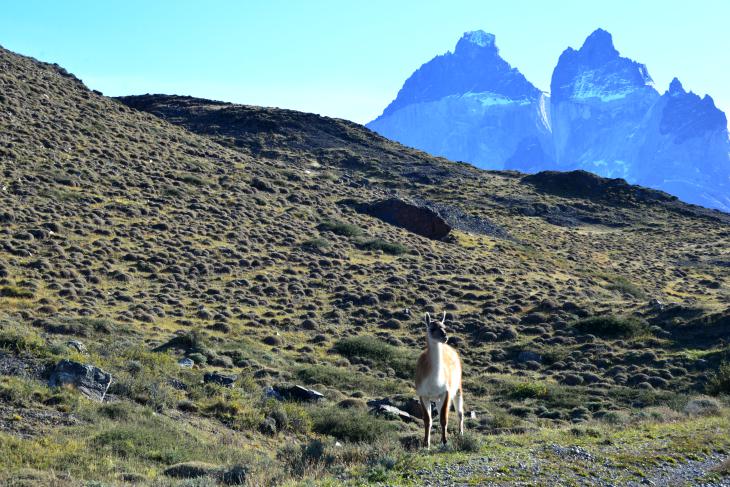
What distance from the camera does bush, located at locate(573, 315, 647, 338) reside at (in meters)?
30.1

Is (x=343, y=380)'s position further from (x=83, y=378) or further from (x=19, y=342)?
(x=19, y=342)

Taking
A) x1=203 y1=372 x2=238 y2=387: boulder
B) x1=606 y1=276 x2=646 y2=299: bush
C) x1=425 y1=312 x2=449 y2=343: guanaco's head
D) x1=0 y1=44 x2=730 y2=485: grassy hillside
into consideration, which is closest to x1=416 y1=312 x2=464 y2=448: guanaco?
x1=425 y1=312 x2=449 y2=343: guanaco's head

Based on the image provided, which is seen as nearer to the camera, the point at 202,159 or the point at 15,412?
the point at 15,412

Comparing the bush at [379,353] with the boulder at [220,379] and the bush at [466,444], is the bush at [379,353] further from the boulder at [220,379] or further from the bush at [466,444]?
the bush at [466,444]

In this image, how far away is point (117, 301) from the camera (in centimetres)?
2734

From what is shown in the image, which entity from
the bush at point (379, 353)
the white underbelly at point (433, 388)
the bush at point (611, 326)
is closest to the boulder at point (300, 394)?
the bush at point (379, 353)

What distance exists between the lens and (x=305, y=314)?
3072 cm

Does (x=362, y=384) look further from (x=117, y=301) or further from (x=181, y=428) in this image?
(x=117, y=301)

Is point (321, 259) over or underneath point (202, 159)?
underneath

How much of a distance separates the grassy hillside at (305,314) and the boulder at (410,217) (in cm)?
127

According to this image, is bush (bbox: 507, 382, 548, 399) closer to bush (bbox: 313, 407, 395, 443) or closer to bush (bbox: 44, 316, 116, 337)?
bush (bbox: 313, 407, 395, 443)

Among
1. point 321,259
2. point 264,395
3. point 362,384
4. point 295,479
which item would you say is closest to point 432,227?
point 321,259

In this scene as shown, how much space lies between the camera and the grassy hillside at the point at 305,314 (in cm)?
1100

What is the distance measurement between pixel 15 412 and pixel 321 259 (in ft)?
96.3
